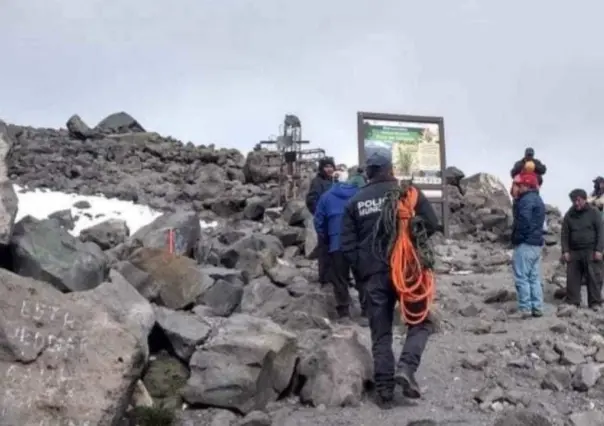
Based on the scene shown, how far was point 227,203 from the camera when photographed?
22.8 meters

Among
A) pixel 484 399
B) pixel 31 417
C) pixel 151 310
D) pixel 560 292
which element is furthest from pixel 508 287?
pixel 31 417

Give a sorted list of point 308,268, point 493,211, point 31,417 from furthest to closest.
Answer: point 493,211 < point 308,268 < point 31,417

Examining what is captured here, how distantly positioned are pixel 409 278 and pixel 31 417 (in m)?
3.25

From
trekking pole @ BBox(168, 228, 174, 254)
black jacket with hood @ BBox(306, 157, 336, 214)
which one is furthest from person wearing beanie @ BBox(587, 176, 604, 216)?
trekking pole @ BBox(168, 228, 174, 254)

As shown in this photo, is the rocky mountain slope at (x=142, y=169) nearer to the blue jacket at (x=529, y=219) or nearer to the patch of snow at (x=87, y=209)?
the patch of snow at (x=87, y=209)

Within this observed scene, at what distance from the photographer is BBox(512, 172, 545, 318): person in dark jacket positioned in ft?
36.7

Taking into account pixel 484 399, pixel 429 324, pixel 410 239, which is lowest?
pixel 484 399

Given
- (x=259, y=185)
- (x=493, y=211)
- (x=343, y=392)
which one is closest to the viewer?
(x=343, y=392)

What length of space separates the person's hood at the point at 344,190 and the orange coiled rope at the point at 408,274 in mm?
3127

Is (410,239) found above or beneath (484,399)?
above

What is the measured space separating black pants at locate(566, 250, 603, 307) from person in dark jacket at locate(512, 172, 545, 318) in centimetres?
112

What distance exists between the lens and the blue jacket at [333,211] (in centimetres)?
1081

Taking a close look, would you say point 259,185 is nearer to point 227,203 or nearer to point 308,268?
point 227,203

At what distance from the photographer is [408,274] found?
7.64 meters
